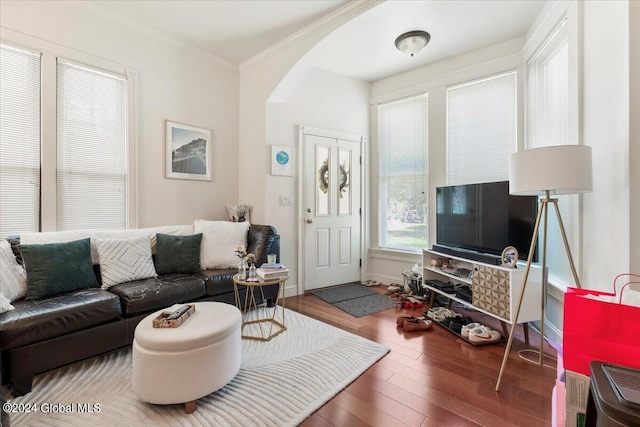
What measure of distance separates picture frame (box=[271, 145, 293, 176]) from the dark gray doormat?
5.12 feet

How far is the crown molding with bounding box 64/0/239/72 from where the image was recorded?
2.74 meters

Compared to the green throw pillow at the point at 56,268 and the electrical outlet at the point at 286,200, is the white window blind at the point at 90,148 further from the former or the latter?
the electrical outlet at the point at 286,200

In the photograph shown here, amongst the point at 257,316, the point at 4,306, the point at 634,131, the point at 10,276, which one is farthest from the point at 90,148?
the point at 634,131

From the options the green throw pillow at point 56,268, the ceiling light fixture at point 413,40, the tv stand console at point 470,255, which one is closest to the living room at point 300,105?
the ceiling light fixture at point 413,40

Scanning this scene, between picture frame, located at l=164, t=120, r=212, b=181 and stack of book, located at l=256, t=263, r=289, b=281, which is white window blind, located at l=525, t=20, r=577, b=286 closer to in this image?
stack of book, located at l=256, t=263, r=289, b=281

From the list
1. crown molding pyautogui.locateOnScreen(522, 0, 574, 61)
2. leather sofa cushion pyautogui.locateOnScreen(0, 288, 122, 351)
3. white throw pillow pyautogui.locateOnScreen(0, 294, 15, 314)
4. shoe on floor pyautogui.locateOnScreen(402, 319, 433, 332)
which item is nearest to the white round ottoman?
leather sofa cushion pyautogui.locateOnScreen(0, 288, 122, 351)

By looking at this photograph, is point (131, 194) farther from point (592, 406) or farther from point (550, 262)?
point (550, 262)

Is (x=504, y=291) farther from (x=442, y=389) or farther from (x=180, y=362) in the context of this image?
(x=180, y=362)

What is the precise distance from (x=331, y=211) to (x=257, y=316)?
1764 mm

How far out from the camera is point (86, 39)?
2.78m

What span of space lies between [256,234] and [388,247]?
1991 millimetres

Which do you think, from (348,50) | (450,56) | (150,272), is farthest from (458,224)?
(150,272)

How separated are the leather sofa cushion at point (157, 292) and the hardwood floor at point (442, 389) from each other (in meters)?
1.40

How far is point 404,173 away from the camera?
162 inches
